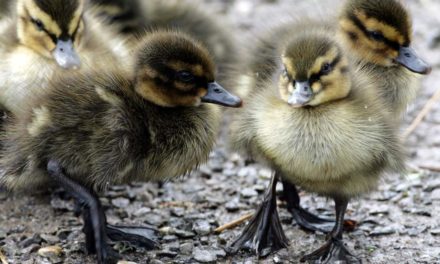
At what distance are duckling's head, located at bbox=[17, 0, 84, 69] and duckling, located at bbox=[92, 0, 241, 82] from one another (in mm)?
722

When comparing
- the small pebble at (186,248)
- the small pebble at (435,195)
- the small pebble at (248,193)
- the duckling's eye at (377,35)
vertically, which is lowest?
the small pebble at (186,248)

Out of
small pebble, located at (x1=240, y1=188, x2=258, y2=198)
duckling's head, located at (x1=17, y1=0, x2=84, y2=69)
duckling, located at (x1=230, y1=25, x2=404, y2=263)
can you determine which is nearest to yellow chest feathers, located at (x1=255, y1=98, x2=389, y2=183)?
duckling, located at (x1=230, y1=25, x2=404, y2=263)

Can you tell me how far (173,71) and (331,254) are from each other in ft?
3.14

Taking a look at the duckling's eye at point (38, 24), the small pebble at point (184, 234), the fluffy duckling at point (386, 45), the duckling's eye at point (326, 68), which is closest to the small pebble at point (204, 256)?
the small pebble at point (184, 234)

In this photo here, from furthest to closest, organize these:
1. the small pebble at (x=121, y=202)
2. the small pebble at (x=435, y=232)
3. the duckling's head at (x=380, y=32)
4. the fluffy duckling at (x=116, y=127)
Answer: the small pebble at (x=121, y=202), the small pebble at (x=435, y=232), the duckling's head at (x=380, y=32), the fluffy duckling at (x=116, y=127)

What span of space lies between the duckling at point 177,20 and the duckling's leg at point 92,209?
155cm

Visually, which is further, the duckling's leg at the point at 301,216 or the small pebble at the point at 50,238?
the duckling's leg at the point at 301,216

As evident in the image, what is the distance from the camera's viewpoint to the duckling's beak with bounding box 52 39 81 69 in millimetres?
3511

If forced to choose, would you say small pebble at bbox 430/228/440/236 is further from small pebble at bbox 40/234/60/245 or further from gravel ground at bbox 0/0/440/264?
small pebble at bbox 40/234/60/245

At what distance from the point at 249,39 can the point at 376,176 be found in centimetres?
98

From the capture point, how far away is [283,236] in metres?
3.34

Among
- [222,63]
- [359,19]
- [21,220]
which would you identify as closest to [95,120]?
[21,220]

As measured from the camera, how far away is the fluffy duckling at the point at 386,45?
336cm

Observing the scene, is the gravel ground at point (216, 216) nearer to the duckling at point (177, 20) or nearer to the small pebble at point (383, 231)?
the small pebble at point (383, 231)
